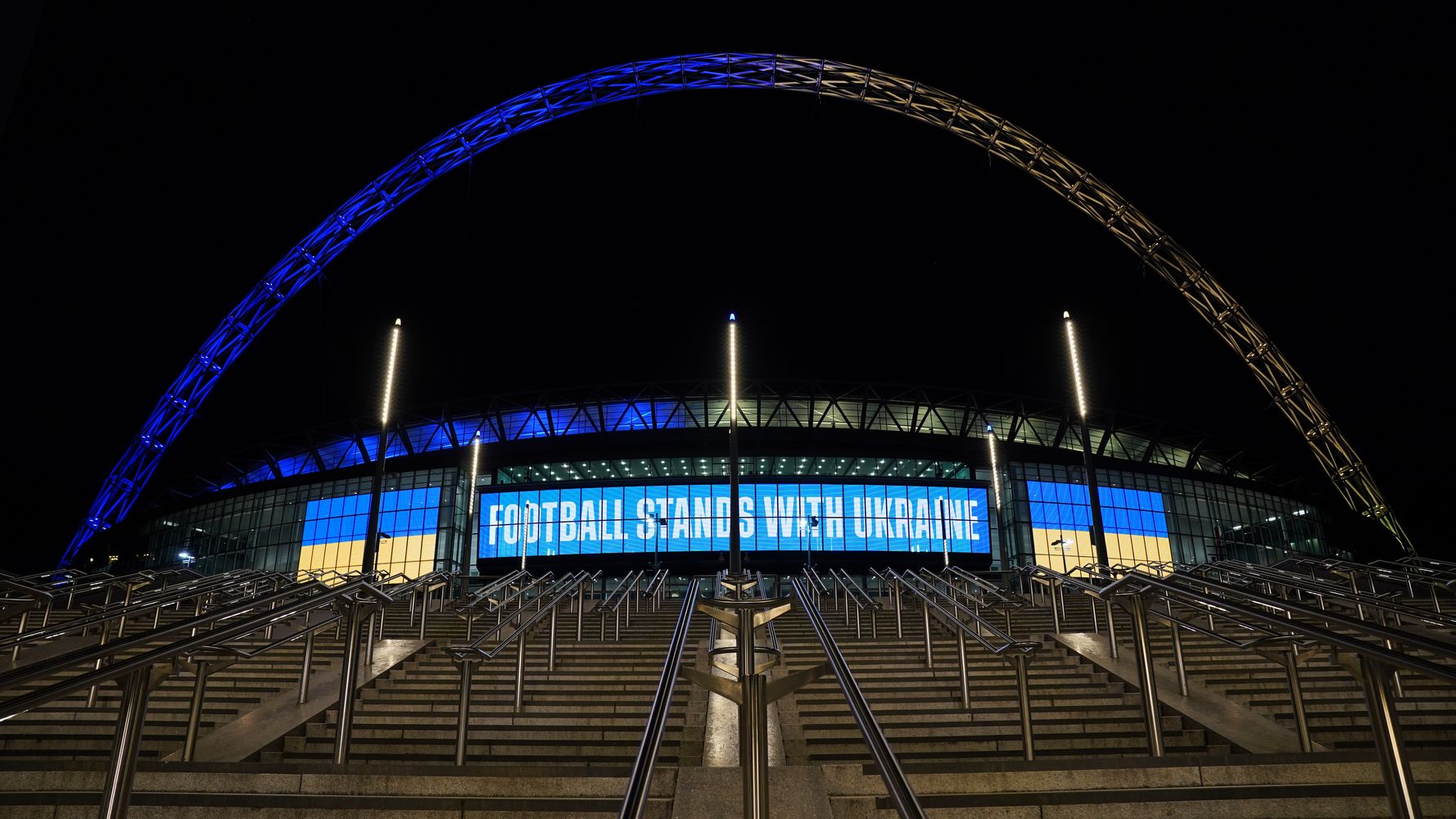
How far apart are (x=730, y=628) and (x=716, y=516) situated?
42.1 metres

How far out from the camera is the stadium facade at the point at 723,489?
153 ft

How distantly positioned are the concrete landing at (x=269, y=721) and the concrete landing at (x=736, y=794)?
3.62m

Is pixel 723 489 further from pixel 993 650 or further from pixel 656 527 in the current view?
pixel 993 650

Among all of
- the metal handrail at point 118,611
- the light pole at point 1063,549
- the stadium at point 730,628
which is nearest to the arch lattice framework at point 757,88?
the stadium at point 730,628

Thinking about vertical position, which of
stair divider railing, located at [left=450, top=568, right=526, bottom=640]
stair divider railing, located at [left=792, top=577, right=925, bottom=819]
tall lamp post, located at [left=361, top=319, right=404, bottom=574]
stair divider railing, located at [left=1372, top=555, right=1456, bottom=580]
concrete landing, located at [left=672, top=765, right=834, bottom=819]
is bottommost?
concrete landing, located at [left=672, top=765, right=834, bottom=819]

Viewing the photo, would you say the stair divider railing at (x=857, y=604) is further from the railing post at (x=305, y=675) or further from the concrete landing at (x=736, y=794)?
the concrete landing at (x=736, y=794)

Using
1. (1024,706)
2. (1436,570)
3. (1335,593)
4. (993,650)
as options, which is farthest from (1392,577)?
(1024,706)

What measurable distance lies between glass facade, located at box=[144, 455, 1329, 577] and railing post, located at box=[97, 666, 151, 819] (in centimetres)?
4141

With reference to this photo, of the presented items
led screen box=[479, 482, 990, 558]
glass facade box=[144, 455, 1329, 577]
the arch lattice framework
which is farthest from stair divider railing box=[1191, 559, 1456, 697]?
led screen box=[479, 482, 990, 558]

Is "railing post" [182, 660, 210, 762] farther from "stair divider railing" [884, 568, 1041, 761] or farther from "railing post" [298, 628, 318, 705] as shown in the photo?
"stair divider railing" [884, 568, 1041, 761]

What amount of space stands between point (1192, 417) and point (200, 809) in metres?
62.8

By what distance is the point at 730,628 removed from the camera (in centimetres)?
485

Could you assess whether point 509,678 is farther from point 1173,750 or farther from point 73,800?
point 1173,750

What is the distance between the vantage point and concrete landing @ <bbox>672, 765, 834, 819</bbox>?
13.1ft
